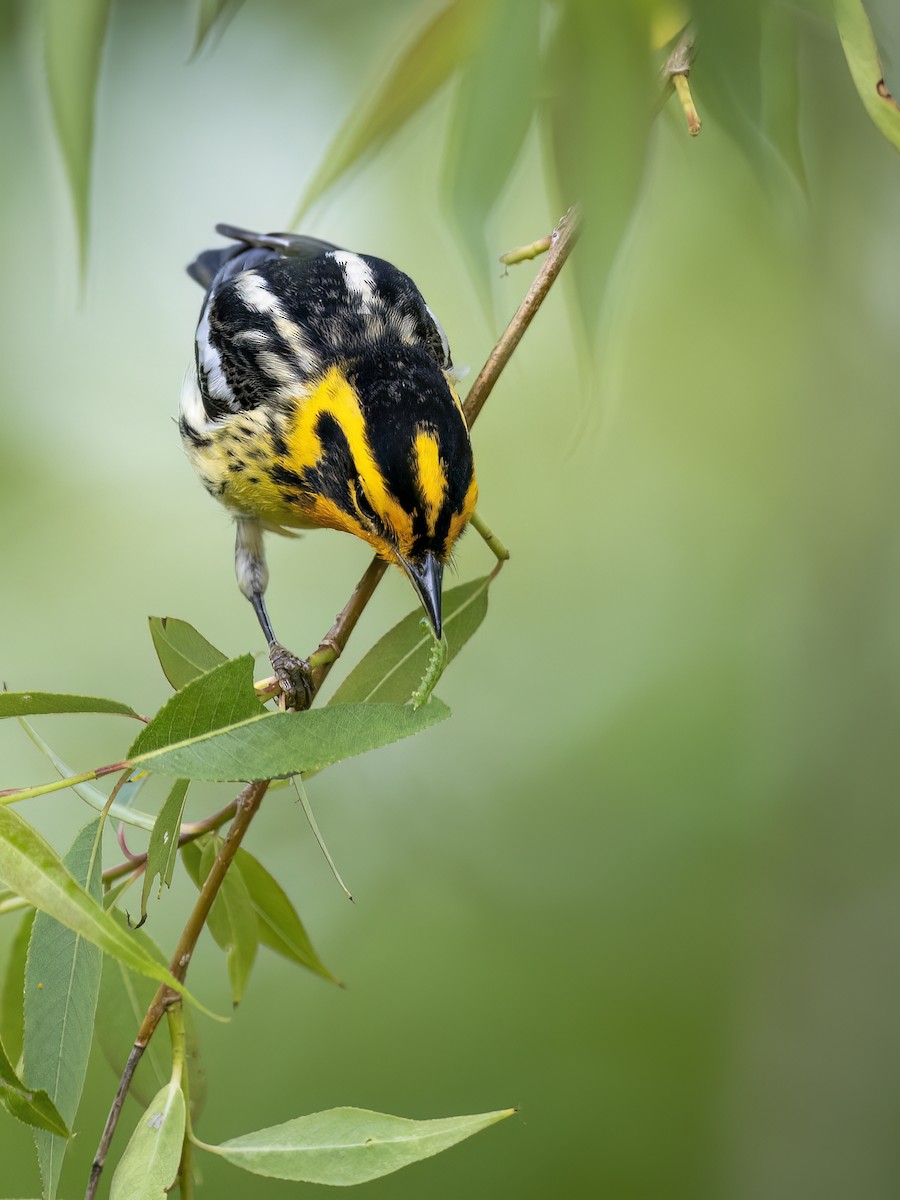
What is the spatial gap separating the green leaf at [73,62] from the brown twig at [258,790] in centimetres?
46

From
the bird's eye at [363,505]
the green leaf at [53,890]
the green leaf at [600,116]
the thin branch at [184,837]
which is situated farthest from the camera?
the bird's eye at [363,505]

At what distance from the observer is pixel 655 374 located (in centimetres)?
496

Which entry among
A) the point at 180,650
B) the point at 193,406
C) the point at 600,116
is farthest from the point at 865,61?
the point at 193,406

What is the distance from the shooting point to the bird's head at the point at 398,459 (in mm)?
1425

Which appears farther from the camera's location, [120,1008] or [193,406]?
[193,406]

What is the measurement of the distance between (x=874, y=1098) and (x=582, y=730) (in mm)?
2097

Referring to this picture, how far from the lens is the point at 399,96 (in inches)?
50.3

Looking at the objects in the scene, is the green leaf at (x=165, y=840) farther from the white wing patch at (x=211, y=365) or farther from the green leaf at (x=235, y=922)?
the white wing patch at (x=211, y=365)

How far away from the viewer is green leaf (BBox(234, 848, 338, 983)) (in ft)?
4.09

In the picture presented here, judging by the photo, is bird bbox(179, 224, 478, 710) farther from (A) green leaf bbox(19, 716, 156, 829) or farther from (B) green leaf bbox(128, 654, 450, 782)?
(B) green leaf bbox(128, 654, 450, 782)

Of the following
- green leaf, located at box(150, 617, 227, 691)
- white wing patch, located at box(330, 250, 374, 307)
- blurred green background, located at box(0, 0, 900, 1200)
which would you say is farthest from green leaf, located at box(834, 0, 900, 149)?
blurred green background, located at box(0, 0, 900, 1200)

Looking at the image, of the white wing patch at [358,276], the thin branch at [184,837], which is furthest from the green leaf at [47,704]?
the white wing patch at [358,276]

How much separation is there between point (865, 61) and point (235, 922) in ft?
3.51

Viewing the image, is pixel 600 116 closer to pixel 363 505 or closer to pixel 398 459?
pixel 398 459
